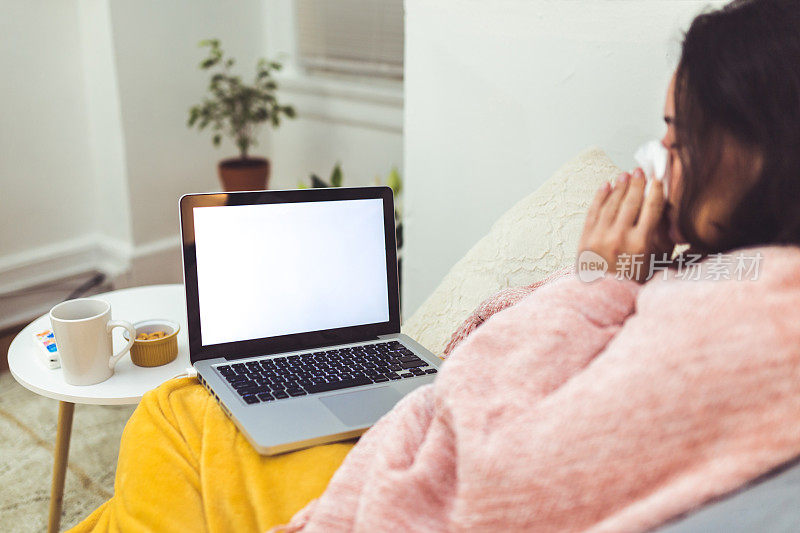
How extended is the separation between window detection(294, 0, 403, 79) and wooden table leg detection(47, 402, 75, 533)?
1691 mm

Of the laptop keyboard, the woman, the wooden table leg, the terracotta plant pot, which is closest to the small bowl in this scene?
the wooden table leg

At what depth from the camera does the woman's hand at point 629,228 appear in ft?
2.42

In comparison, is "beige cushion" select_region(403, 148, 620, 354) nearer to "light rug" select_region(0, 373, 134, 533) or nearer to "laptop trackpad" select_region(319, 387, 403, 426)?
"laptop trackpad" select_region(319, 387, 403, 426)

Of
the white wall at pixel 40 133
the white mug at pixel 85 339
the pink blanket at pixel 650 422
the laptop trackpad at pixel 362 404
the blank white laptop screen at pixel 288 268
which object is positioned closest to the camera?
the pink blanket at pixel 650 422

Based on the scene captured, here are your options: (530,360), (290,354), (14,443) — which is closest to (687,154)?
(530,360)

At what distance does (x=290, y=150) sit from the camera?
3027mm

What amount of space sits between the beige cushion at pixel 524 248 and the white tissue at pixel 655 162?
35 cm

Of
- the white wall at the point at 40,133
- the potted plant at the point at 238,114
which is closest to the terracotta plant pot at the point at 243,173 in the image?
the potted plant at the point at 238,114

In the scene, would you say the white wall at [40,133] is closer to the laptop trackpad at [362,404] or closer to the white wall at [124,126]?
the white wall at [124,126]

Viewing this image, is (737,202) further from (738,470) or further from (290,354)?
(290,354)

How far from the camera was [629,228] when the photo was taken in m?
0.75

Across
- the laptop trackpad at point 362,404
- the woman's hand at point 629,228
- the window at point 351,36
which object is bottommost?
the laptop trackpad at point 362,404

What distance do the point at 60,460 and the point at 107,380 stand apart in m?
0.29

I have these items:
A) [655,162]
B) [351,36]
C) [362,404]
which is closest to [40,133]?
[351,36]
